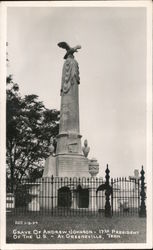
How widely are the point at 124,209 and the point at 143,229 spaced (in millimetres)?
8549

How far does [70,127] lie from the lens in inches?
899

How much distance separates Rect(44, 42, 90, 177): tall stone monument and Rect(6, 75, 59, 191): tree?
9050mm

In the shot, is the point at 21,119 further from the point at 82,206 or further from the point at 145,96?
the point at 145,96

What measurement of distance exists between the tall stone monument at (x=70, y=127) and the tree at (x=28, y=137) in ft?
29.7

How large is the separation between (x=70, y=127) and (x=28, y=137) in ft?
36.2

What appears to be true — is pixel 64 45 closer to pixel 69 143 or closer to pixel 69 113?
pixel 69 113

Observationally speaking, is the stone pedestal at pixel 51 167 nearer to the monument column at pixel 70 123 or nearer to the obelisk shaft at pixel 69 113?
the monument column at pixel 70 123

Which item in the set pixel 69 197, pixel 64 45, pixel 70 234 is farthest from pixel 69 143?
pixel 70 234

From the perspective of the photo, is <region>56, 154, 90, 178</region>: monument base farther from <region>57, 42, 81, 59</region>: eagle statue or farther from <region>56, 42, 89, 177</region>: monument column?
<region>57, 42, 81, 59</region>: eagle statue

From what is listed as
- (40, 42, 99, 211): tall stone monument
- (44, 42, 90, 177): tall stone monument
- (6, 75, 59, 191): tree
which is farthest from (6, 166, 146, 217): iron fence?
(6, 75, 59, 191): tree

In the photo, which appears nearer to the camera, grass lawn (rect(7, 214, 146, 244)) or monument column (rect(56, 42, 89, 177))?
grass lawn (rect(7, 214, 146, 244))

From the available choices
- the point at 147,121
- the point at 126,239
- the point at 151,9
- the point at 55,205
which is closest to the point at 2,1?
the point at 151,9

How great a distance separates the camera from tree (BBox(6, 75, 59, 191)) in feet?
106

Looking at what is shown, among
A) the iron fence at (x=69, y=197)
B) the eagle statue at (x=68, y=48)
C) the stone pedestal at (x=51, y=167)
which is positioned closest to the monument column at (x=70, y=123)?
the eagle statue at (x=68, y=48)
